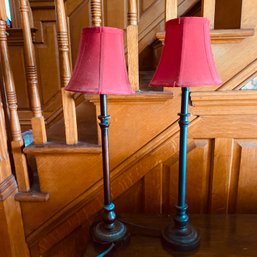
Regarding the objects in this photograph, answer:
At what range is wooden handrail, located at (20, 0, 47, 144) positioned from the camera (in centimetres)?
93

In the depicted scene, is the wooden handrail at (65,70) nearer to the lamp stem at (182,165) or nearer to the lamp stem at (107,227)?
the lamp stem at (107,227)

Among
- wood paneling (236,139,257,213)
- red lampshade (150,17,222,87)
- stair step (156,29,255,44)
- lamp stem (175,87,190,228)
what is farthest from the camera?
wood paneling (236,139,257,213)

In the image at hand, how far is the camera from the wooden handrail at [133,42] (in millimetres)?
879

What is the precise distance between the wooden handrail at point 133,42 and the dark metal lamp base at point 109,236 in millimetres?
520

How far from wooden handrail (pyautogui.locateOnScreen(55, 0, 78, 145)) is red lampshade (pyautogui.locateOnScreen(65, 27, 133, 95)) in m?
0.25

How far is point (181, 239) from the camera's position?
31.7 inches

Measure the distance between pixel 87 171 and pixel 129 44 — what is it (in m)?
0.54

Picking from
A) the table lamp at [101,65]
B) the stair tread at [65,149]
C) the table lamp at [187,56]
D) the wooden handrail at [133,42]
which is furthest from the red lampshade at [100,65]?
the stair tread at [65,149]

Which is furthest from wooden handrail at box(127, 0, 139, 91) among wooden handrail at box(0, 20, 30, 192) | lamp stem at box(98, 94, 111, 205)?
wooden handrail at box(0, 20, 30, 192)

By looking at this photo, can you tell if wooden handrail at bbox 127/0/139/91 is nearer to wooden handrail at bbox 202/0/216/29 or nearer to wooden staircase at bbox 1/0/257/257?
wooden staircase at bbox 1/0/257/257

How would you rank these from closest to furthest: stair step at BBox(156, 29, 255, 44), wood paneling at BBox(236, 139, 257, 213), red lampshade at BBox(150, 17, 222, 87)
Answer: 1. red lampshade at BBox(150, 17, 222, 87)
2. stair step at BBox(156, 29, 255, 44)
3. wood paneling at BBox(236, 139, 257, 213)

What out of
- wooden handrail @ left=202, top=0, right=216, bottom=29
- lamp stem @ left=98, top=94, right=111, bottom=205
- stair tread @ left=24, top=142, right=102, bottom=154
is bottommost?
stair tread @ left=24, top=142, right=102, bottom=154

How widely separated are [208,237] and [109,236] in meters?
0.35

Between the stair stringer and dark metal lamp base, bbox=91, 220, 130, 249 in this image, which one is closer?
dark metal lamp base, bbox=91, 220, 130, 249
